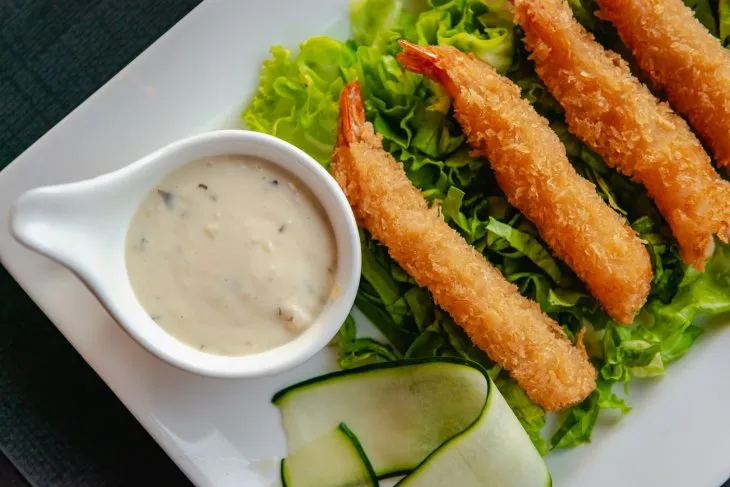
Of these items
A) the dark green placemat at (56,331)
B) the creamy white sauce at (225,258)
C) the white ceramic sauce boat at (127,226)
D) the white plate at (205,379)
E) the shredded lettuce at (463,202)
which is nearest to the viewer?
the white ceramic sauce boat at (127,226)

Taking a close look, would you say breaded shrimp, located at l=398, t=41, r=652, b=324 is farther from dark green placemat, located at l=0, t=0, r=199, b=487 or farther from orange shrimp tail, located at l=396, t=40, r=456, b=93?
dark green placemat, located at l=0, t=0, r=199, b=487

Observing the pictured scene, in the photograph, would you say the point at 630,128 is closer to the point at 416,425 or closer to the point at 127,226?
the point at 416,425

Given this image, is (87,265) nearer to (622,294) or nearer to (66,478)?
(66,478)

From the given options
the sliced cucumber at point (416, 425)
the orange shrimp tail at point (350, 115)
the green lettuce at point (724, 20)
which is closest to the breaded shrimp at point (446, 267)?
the orange shrimp tail at point (350, 115)

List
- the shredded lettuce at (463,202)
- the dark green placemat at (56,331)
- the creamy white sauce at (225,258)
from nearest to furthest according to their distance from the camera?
the creamy white sauce at (225,258)
the shredded lettuce at (463,202)
the dark green placemat at (56,331)

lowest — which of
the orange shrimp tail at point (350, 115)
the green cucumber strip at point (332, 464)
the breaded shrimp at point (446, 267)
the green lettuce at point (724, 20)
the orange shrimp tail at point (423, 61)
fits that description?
the green cucumber strip at point (332, 464)

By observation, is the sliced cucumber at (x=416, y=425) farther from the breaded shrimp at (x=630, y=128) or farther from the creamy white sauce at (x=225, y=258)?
the breaded shrimp at (x=630, y=128)

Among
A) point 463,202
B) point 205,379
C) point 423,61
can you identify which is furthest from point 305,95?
point 205,379
